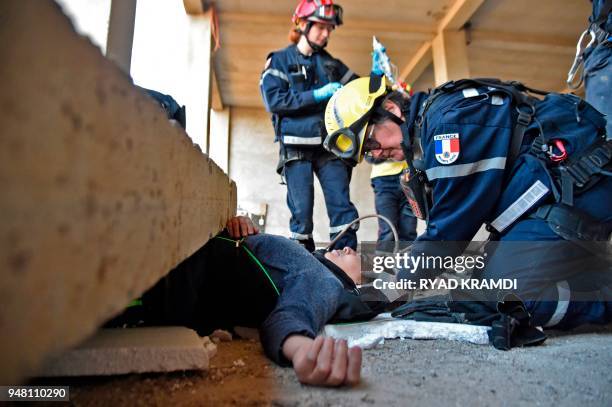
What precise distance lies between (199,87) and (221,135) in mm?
3272

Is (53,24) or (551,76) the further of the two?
(551,76)

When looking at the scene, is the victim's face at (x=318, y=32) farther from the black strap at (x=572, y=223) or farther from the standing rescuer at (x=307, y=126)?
the black strap at (x=572, y=223)

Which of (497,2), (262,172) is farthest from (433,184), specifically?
(262,172)

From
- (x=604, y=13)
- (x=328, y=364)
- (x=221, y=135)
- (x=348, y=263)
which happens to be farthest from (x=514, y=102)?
(x=221, y=135)

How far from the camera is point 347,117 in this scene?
210 centimetres

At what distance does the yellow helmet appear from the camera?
2027 millimetres

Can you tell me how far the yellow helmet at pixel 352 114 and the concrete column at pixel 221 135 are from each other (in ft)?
16.2

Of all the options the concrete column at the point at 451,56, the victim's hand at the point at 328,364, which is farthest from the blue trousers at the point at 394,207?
the victim's hand at the point at 328,364

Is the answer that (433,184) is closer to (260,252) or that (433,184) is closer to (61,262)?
(260,252)

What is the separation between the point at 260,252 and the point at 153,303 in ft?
1.36

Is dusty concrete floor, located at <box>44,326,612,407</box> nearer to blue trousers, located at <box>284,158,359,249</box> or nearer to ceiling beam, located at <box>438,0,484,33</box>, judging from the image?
blue trousers, located at <box>284,158,359,249</box>

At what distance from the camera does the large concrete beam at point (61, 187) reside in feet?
0.97

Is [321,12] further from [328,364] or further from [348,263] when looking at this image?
[328,364]

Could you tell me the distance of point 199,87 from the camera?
3693mm
